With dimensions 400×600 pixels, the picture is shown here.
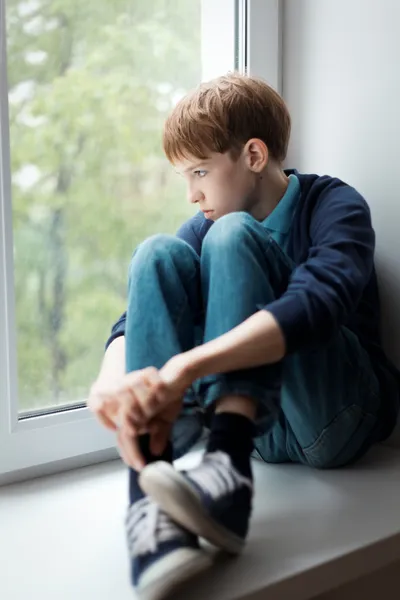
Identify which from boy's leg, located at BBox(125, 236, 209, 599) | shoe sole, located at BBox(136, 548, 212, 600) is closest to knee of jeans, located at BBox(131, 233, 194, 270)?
boy's leg, located at BBox(125, 236, 209, 599)

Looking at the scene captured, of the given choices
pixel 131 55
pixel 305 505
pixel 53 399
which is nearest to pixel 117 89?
pixel 131 55

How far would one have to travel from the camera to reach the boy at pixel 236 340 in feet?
2.68

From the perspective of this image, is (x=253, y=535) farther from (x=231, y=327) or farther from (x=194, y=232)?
(x=194, y=232)

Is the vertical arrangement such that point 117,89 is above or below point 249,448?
above

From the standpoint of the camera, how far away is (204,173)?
43.9 inches

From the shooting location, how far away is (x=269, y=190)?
1.16 meters

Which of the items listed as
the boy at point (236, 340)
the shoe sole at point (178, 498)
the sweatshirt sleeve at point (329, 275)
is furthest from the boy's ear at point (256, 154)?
the shoe sole at point (178, 498)

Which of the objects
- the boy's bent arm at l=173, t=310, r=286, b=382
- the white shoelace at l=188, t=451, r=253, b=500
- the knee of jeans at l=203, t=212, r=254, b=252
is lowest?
the white shoelace at l=188, t=451, r=253, b=500

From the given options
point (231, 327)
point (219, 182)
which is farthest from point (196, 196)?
point (231, 327)

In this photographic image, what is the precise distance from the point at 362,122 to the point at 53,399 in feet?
2.30

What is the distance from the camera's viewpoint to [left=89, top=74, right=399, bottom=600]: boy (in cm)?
82

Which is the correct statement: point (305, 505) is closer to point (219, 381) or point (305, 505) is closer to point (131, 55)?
point (219, 381)

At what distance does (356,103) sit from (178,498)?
2.68 feet

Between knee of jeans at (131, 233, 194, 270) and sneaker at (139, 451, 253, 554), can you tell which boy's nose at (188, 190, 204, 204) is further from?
sneaker at (139, 451, 253, 554)
